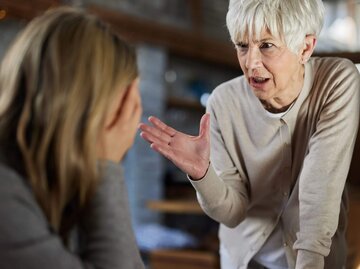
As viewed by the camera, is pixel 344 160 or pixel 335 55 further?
pixel 335 55

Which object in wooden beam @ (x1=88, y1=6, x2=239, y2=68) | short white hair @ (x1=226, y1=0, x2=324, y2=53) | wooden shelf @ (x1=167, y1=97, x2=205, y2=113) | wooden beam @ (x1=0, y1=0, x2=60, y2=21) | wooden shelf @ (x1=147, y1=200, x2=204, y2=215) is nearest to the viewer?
short white hair @ (x1=226, y1=0, x2=324, y2=53)

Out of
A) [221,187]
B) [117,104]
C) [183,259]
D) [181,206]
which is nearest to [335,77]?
[221,187]

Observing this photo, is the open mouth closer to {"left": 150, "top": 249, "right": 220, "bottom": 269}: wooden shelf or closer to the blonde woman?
the blonde woman

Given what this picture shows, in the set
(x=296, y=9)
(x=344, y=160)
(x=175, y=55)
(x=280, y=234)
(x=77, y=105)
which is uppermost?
(x=296, y=9)

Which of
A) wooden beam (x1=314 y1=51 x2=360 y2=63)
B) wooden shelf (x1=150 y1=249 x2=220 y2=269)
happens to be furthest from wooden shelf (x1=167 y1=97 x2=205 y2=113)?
wooden beam (x1=314 y1=51 x2=360 y2=63)

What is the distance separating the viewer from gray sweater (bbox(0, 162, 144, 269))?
28.9 inches

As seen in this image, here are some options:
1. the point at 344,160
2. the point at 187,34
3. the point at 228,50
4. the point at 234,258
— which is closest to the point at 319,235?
the point at 344,160

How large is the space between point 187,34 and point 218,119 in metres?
3.77

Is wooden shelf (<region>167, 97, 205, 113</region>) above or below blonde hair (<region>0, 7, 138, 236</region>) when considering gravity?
below

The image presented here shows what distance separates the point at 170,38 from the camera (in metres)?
4.68

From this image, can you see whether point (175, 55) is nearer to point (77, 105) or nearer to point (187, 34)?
point (187, 34)

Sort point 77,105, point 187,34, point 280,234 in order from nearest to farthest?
point 77,105, point 280,234, point 187,34

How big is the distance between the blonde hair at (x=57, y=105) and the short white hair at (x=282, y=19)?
343 mm

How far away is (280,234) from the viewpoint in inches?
46.2
